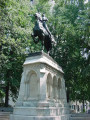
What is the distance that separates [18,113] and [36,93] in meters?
1.74

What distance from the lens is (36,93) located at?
39.4 ft

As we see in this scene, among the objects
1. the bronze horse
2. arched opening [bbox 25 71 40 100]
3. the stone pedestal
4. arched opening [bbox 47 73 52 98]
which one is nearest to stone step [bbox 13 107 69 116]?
the stone pedestal

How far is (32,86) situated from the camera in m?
12.4

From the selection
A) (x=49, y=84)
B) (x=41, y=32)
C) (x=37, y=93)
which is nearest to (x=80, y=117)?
(x=49, y=84)

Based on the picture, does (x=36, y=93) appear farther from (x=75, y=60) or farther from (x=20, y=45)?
(x=75, y=60)

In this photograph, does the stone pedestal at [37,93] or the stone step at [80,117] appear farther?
the stone step at [80,117]

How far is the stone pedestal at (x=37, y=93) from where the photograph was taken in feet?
36.2

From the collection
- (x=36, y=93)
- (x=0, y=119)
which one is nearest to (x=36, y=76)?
(x=36, y=93)

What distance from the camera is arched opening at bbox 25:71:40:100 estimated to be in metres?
12.1

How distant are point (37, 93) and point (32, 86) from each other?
0.78 metres

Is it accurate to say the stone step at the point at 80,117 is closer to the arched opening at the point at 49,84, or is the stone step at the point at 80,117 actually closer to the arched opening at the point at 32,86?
the arched opening at the point at 49,84

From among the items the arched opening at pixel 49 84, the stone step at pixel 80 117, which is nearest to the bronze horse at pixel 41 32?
the arched opening at pixel 49 84

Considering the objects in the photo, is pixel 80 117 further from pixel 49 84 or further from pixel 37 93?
pixel 37 93

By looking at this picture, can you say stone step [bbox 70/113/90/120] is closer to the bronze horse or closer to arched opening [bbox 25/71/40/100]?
arched opening [bbox 25/71/40/100]
